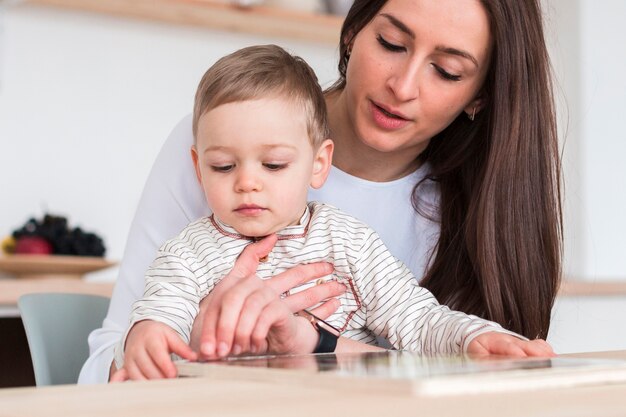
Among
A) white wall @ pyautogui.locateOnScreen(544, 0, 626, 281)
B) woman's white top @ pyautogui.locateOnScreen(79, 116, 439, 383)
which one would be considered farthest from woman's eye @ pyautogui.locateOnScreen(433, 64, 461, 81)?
white wall @ pyautogui.locateOnScreen(544, 0, 626, 281)

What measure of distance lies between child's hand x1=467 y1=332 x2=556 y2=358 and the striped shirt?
89 millimetres

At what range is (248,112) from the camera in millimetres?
1318

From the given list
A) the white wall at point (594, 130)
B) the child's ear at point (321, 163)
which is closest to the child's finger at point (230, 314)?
the child's ear at point (321, 163)

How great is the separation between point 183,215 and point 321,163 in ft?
0.93

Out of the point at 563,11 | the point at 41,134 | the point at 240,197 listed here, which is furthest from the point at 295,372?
the point at 563,11

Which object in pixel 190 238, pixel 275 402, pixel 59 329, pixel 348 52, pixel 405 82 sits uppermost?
pixel 348 52

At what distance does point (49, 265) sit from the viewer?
2.66m

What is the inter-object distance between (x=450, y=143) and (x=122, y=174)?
1633 mm

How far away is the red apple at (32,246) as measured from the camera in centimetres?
271

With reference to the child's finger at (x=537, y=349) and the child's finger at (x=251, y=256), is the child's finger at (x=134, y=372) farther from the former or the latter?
the child's finger at (x=537, y=349)

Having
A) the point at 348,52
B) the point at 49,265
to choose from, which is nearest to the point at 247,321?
the point at 348,52

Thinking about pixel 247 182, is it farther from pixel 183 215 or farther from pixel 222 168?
pixel 183 215

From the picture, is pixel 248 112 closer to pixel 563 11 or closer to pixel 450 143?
pixel 450 143

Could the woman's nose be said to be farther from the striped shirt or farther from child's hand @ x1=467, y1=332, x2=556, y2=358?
child's hand @ x1=467, y1=332, x2=556, y2=358
